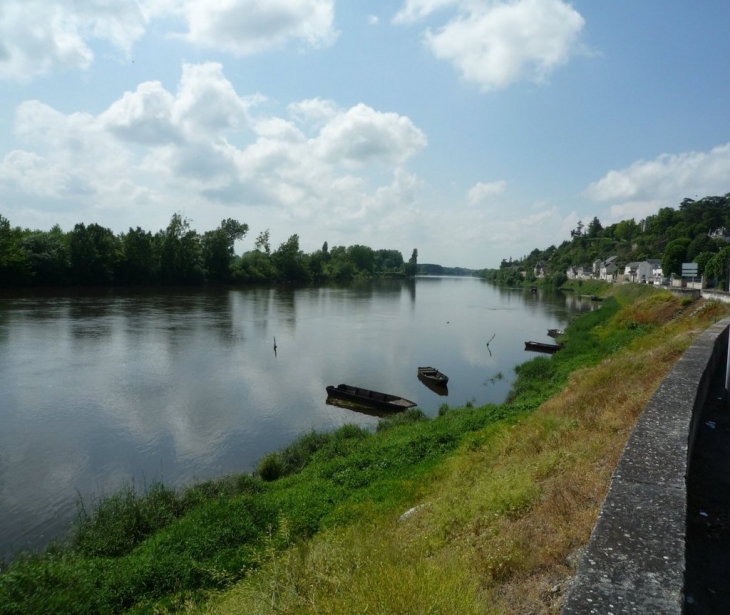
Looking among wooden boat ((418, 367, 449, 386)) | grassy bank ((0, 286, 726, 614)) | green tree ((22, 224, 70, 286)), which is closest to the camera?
grassy bank ((0, 286, 726, 614))

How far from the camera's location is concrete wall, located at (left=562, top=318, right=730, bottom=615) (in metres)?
2.72

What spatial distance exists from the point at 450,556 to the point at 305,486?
295 inches

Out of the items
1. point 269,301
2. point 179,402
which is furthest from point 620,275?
point 179,402

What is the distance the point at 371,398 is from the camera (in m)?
23.5

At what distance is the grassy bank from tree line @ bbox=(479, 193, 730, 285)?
53856 millimetres

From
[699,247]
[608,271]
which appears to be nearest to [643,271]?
[699,247]

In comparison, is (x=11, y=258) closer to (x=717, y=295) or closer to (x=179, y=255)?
(x=179, y=255)

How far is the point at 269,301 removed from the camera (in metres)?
71.2

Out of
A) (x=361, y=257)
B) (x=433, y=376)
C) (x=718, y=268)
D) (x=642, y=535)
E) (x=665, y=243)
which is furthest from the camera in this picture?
(x=361, y=257)

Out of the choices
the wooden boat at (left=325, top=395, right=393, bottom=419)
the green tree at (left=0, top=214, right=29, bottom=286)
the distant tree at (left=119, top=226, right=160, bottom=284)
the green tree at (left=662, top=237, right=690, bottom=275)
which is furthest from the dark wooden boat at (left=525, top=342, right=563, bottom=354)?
the distant tree at (left=119, top=226, right=160, bottom=284)

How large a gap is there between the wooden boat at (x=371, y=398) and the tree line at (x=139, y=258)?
58.5 metres

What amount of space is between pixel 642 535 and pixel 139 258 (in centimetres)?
8853

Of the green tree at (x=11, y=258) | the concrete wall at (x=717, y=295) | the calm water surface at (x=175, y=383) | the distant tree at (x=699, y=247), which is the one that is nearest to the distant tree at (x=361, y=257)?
the distant tree at (x=699, y=247)

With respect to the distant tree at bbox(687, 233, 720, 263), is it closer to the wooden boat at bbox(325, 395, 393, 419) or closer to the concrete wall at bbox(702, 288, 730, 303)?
the concrete wall at bbox(702, 288, 730, 303)
